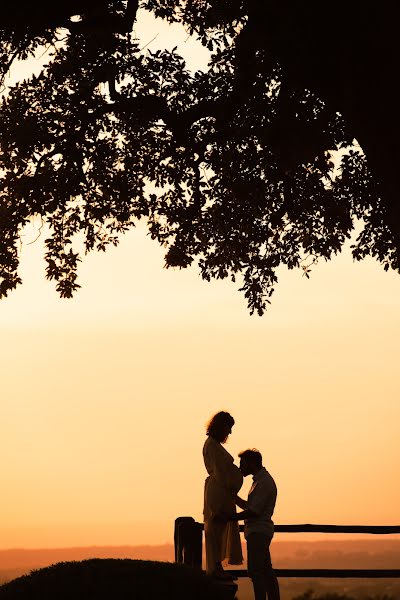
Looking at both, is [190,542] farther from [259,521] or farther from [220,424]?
[220,424]

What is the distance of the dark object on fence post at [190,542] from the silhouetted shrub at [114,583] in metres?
4.01

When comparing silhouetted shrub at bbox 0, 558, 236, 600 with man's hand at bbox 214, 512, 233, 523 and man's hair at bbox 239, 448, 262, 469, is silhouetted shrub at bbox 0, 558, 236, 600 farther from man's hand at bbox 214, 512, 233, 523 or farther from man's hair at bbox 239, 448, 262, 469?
man's hair at bbox 239, 448, 262, 469

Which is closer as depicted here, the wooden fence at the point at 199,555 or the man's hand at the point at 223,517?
the man's hand at the point at 223,517

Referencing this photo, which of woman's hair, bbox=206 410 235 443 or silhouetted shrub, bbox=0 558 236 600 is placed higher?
woman's hair, bbox=206 410 235 443

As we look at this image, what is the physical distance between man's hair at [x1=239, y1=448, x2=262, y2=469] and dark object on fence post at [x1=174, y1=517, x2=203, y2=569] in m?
3.39

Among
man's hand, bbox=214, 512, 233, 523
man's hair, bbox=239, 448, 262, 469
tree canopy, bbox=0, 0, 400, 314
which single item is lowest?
man's hand, bbox=214, 512, 233, 523

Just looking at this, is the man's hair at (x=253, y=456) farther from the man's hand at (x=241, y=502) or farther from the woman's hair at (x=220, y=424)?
the man's hand at (x=241, y=502)

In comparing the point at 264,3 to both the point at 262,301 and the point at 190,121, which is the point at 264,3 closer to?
the point at 190,121

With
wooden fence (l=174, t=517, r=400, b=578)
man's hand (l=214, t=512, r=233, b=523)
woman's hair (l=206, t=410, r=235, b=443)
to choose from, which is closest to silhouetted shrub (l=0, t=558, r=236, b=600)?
man's hand (l=214, t=512, r=233, b=523)

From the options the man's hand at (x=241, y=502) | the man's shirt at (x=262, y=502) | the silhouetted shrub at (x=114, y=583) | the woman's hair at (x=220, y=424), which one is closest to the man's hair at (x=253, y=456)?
the man's shirt at (x=262, y=502)

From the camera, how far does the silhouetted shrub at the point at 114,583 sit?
36.4 feet

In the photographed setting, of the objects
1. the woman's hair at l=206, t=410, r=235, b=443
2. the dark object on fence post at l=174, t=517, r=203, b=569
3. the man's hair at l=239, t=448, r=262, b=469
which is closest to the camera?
the man's hair at l=239, t=448, r=262, b=469

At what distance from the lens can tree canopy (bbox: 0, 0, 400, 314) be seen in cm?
1547

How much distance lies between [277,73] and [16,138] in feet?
15.8
